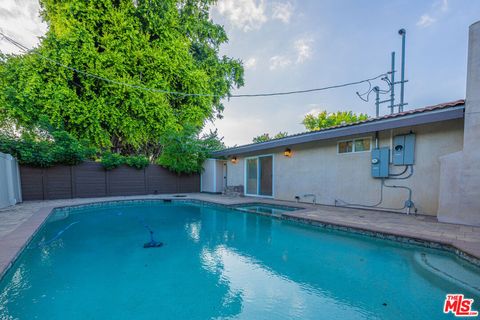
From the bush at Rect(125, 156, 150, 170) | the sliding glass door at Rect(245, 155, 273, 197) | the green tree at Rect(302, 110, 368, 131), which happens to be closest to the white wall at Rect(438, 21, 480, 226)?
the sliding glass door at Rect(245, 155, 273, 197)

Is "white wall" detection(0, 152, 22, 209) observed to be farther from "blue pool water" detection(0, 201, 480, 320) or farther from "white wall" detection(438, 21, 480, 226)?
"white wall" detection(438, 21, 480, 226)

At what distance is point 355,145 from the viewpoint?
6.88m

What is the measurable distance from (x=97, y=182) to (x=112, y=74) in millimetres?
5405

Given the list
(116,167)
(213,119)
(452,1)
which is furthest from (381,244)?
(213,119)

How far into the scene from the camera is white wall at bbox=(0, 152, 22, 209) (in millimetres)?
6773

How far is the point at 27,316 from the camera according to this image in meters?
2.09

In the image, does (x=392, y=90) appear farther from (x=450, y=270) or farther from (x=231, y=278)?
(x=231, y=278)

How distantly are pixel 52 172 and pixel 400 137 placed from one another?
1260 centimetres

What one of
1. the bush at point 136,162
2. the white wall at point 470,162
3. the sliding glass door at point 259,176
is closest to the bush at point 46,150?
the bush at point 136,162

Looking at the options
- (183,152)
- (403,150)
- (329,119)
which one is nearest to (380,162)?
(403,150)

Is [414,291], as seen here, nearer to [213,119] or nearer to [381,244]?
[381,244]

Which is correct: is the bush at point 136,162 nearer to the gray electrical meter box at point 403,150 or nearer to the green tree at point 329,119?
the gray electrical meter box at point 403,150

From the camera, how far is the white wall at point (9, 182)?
22.2ft

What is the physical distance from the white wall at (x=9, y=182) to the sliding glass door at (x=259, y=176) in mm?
8660
